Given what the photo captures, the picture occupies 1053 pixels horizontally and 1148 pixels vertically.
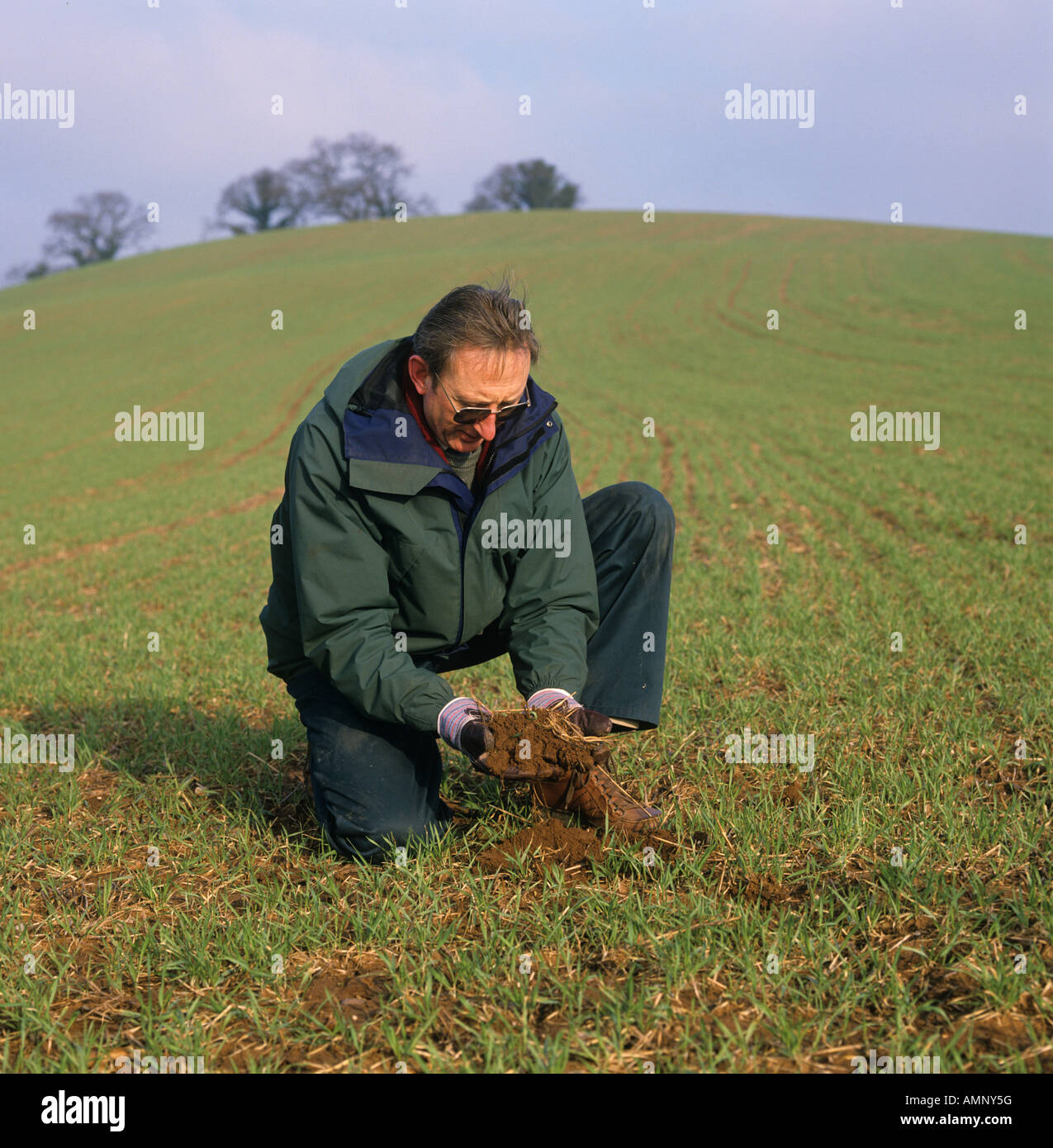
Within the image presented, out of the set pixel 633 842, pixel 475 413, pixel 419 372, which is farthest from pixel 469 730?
pixel 419 372

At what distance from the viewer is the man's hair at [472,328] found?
10.9 feet

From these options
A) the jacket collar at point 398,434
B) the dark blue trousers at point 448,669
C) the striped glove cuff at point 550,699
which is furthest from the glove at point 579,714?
the jacket collar at point 398,434

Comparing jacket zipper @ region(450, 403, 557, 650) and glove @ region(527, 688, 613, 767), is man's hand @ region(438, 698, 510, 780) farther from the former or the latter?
jacket zipper @ region(450, 403, 557, 650)

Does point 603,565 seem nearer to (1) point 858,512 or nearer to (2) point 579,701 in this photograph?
(2) point 579,701

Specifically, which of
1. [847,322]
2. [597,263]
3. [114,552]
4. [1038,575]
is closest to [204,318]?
[597,263]

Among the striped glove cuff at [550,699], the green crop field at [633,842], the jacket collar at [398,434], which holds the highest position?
the jacket collar at [398,434]

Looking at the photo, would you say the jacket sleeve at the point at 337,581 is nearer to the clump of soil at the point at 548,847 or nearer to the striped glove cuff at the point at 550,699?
the striped glove cuff at the point at 550,699

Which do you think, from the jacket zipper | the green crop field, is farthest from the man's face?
the green crop field

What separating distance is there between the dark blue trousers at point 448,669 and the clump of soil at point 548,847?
0.91 ft

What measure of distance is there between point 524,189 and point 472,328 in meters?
92.9

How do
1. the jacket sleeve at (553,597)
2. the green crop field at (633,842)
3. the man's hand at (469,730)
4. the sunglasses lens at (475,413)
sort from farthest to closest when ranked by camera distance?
the jacket sleeve at (553,597), the sunglasses lens at (475,413), the man's hand at (469,730), the green crop field at (633,842)

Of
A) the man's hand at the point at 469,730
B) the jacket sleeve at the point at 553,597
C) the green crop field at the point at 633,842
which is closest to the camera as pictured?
the green crop field at the point at 633,842

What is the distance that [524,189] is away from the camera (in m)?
89.6

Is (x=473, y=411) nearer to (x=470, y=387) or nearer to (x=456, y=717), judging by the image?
(x=470, y=387)
